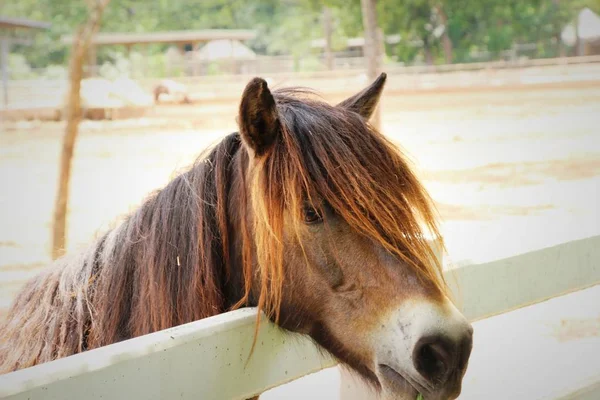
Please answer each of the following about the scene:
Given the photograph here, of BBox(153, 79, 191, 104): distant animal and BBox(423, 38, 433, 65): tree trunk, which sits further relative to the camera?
BBox(423, 38, 433, 65): tree trunk

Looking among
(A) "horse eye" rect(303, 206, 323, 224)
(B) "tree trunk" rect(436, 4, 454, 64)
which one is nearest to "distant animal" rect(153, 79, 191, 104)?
(B) "tree trunk" rect(436, 4, 454, 64)

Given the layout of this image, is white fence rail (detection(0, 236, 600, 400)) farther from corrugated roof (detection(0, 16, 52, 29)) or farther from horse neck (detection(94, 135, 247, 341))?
corrugated roof (detection(0, 16, 52, 29))

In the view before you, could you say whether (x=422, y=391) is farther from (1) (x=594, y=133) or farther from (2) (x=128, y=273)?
(1) (x=594, y=133)

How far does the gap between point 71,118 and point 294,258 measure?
5043 mm

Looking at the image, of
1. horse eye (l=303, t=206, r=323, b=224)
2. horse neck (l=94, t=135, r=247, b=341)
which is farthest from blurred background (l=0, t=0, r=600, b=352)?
horse neck (l=94, t=135, r=247, b=341)

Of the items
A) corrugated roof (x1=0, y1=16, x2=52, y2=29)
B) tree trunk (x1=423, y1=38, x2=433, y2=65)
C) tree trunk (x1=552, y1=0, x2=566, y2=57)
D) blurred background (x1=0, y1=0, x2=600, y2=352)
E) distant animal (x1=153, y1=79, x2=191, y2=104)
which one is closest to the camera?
blurred background (x1=0, y1=0, x2=600, y2=352)

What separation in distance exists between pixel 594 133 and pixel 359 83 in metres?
8.42

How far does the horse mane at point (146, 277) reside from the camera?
5.21ft

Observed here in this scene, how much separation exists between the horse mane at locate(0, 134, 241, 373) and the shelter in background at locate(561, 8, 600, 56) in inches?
1223

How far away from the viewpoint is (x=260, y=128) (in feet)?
4.97

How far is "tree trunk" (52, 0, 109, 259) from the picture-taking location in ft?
18.1

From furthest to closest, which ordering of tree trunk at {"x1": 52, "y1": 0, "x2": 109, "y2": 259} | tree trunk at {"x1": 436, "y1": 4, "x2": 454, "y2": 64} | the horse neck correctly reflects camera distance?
tree trunk at {"x1": 436, "y1": 4, "x2": 454, "y2": 64}
tree trunk at {"x1": 52, "y1": 0, "x2": 109, "y2": 259}
the horse neck

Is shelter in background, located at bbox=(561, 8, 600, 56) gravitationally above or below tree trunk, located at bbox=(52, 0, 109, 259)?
above

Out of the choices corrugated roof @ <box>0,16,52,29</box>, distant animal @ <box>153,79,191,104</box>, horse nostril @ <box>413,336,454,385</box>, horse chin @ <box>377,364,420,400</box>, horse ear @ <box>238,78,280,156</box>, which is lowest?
horse chin @ <box>377,364,420,400</box>
